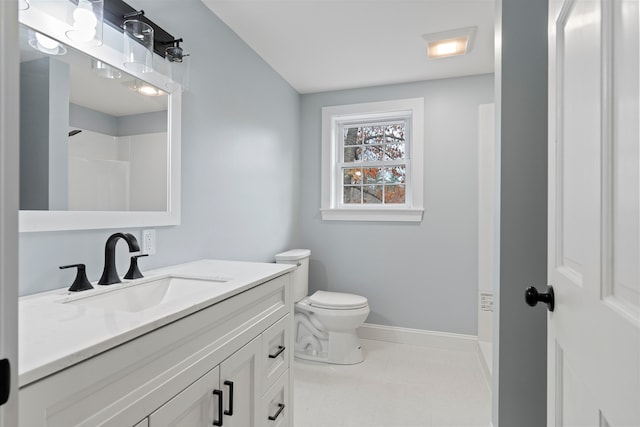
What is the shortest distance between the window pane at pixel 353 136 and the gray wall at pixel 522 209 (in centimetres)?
182

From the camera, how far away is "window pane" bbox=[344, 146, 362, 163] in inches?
127

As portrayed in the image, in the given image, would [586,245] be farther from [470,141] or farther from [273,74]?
[273,74]

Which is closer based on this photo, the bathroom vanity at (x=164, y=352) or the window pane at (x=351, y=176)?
the bathroom vanity at (x=164, y=352)

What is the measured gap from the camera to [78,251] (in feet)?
3.86

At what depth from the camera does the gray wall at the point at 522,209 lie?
1424 mm

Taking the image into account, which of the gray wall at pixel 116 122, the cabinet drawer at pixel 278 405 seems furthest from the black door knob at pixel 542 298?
the gray wall at pixel 116 122

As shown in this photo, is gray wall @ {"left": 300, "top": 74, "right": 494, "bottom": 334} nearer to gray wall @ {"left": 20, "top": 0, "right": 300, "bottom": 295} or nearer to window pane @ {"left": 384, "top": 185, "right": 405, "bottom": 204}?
window pane @ {"left": 384, "top": 185, "right": 405, "bottom": 204}

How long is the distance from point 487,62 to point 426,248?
156 cm

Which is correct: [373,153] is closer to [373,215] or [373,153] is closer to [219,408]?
[373,215]

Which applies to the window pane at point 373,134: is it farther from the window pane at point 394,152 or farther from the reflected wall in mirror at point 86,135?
the reflected wall in mirror at point 86,135

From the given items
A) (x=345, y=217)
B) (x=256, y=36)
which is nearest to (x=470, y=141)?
(x=345, y=217)

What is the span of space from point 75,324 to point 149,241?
0.79 metres

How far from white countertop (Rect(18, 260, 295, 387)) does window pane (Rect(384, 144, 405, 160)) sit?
2263 mm

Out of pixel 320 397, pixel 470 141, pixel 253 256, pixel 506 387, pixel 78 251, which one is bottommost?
pixel 320 397
